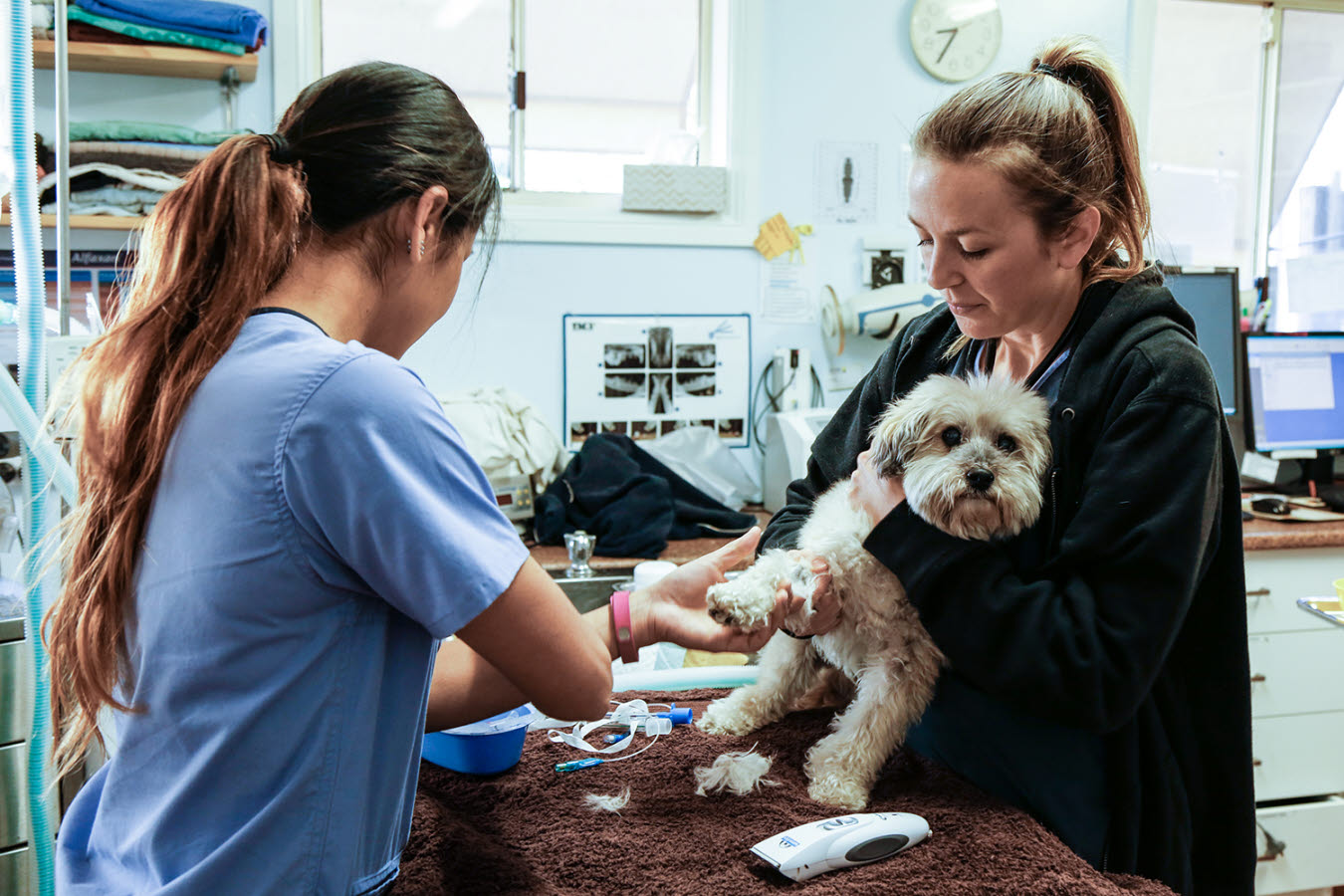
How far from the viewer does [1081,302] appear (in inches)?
43.2

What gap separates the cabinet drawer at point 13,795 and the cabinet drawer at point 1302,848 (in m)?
2.70

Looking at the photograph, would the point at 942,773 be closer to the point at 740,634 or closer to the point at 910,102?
the point at 740,634

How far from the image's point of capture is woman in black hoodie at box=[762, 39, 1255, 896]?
0.93 meters

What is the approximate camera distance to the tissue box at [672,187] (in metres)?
3.03

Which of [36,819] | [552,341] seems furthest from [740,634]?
[552,341]

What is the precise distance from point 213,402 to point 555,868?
51 cm

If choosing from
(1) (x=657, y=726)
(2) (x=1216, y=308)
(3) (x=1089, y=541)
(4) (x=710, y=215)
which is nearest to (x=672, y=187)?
(4) (x=710, y=215)

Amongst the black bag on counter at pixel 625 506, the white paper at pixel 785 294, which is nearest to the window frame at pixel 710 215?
the white paper at pixel 785 294

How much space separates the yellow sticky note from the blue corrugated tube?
7.24 feet

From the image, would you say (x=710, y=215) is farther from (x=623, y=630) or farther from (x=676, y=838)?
(x=676, y=838)

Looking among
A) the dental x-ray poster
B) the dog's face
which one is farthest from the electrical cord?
the dog's face

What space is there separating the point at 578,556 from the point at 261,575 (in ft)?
5.91

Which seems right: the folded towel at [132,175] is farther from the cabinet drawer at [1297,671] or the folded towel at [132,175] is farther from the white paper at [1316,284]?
the white paper at [1316,284]

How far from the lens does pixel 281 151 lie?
0.85 m
